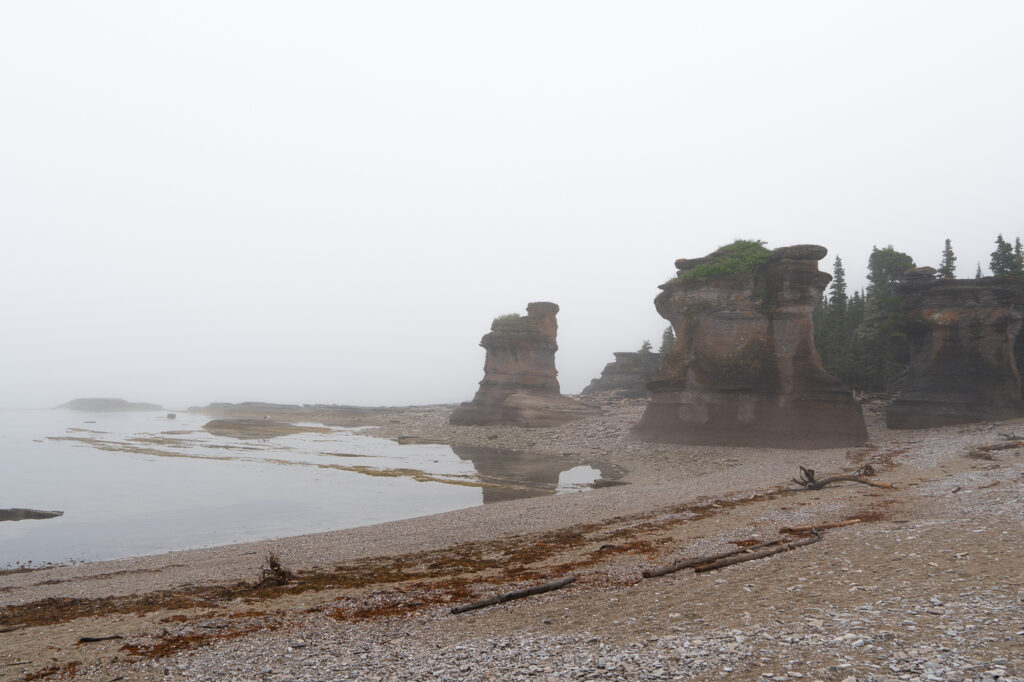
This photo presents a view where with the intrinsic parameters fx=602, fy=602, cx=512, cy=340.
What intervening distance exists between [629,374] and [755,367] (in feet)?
165

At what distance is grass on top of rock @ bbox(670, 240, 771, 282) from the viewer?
116 feet

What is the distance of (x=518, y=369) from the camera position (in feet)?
204

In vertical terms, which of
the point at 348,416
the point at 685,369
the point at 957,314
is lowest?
the point at 348,416

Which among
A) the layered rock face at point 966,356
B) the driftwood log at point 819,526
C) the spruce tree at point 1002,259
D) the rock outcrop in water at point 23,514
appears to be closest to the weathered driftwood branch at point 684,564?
the driftwood log at point 819,526

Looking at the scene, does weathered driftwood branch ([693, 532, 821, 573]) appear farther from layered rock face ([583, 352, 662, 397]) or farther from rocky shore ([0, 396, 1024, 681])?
layered rock face ([583, 352, 662, 397])

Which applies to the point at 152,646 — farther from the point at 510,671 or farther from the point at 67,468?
the point at 67,468

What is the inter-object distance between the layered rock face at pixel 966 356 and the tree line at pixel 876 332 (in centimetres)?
620

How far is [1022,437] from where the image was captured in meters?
26.0

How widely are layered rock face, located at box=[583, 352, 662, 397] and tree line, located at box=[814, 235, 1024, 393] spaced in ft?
83.6

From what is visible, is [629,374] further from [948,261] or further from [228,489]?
[228,489]

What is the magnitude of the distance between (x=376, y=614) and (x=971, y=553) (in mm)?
9281

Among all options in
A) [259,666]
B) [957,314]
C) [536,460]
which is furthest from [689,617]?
[957,314]

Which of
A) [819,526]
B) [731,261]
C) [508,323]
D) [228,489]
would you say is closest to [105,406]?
[508,323]

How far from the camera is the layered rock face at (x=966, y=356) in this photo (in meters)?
33.8
